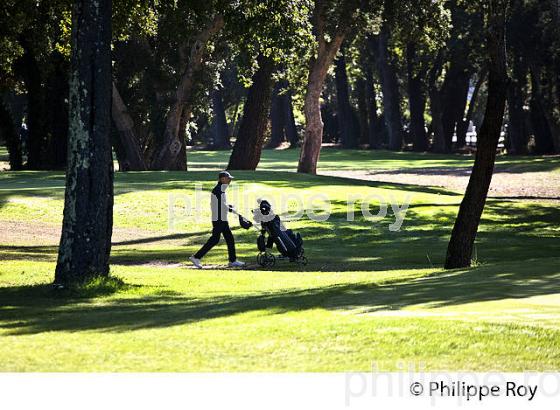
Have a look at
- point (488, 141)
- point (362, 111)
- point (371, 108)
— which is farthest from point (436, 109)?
point (488, 141)

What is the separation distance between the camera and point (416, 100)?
80.1 m

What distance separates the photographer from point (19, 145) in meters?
47.7

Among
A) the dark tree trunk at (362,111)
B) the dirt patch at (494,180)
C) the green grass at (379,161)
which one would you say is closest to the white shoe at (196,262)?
the dirt patch at (494,180)

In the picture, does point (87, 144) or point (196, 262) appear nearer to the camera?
point (87, 144)

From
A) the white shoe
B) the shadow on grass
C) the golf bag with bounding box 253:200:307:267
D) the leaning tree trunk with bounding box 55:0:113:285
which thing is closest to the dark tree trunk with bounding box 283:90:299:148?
the golf bag with bounding box 253:200:307:267

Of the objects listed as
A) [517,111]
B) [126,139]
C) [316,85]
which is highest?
[316,85]

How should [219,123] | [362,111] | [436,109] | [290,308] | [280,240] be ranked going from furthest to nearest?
1. [219,123]
2. [362,111]
3. [436,109]
4. [280,240]
5. [290,308]

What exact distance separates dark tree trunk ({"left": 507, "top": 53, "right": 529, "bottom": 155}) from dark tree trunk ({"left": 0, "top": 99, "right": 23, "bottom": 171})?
3063 centimetres

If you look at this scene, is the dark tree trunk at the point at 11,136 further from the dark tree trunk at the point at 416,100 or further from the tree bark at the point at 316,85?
the dark tree trunk at the point at 416,100

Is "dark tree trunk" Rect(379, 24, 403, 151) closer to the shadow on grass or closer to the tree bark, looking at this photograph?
the tree bark

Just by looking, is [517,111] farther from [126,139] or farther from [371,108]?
[126,139]

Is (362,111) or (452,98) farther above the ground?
(452,98)

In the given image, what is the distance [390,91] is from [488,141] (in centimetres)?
5896

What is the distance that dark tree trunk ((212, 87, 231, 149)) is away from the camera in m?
95.4
